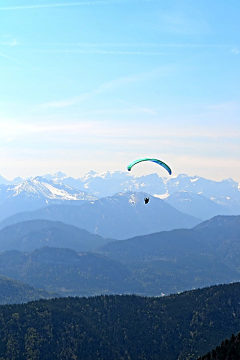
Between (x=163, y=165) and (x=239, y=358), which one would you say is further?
(x=163, y=165)

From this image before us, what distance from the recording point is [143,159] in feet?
623

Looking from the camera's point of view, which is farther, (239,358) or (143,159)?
(143,159)

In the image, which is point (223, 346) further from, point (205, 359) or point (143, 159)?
point (143, 159)

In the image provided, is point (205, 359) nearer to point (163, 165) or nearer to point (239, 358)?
point (239, 358)

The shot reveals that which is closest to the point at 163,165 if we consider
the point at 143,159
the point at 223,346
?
the point at 143,159

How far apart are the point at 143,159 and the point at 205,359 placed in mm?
82503

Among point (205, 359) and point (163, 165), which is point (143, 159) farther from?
point (205, 359)

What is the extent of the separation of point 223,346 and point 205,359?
9.93 meters

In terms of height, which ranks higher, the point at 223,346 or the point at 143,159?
the point at 143,159

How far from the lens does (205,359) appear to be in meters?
184

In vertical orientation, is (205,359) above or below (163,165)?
below

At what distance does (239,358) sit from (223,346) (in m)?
18.7

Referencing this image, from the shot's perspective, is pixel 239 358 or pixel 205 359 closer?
pixel 239 358

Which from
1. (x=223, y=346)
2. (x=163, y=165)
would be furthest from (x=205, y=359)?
(x=163, y=165)
